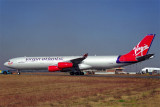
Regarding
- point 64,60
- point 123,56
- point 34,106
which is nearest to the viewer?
point 34,106

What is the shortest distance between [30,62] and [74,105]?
118ft

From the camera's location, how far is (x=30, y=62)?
4400 centimetres

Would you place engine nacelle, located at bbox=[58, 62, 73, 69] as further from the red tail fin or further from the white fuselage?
the red tail fin

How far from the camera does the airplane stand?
39.4 m

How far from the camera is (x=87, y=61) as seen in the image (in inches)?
1626

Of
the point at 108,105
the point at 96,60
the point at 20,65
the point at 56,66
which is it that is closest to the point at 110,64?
the point at 96,60

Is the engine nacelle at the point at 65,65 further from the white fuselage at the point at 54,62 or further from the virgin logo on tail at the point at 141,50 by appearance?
the virgin logo on tail at the point at 141,50

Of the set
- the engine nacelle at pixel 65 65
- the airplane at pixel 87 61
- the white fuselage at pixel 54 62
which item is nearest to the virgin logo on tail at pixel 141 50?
the airplane at pixel 87 61

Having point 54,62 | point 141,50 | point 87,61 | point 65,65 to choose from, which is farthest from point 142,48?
point 54,62

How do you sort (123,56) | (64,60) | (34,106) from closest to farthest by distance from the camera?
1. (34,106)
2. (123,56)
3. (64,60)

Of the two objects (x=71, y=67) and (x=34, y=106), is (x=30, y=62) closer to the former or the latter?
(x=71, y=67)

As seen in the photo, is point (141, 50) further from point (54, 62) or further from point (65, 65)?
point (54, 62)

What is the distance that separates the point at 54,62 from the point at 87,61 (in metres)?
6.83

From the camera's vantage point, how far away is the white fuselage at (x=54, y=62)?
40188 mm
